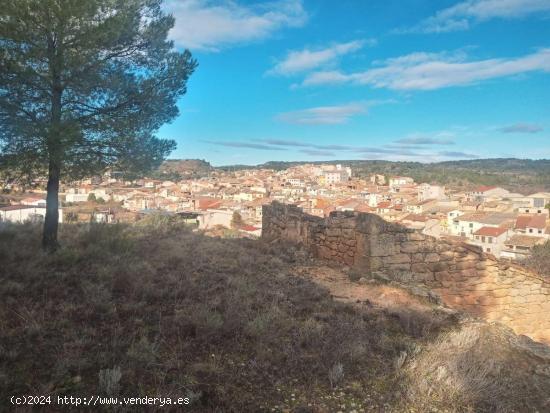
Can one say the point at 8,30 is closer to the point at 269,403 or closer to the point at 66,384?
the point at 66,384

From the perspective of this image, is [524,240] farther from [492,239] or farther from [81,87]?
[81,87]

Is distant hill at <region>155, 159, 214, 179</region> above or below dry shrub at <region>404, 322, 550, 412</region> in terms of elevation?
above

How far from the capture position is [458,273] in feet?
26.5

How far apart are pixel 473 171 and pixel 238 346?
482 ft

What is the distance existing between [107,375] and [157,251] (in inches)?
205

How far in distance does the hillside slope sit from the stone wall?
2.38 metres

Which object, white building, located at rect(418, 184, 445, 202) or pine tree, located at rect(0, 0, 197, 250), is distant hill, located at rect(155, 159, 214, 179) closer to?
white building, located at rect(418, 184, 445, 202)

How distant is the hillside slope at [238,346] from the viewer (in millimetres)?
3000

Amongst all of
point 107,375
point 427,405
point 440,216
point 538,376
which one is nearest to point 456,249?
point 538,376

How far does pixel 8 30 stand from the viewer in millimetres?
6000

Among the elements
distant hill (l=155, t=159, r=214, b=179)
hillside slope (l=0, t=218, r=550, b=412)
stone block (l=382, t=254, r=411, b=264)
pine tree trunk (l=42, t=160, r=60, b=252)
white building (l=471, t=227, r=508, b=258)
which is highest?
distant hill (l=155, t=159, r=214, b=179)

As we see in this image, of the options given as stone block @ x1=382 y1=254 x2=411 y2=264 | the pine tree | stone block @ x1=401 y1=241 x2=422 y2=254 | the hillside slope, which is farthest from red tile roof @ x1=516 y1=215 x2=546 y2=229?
the pine tree

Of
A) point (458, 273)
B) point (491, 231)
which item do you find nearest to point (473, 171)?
point (491, 231)

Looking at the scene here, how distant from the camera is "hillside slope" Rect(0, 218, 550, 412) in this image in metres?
3.00
